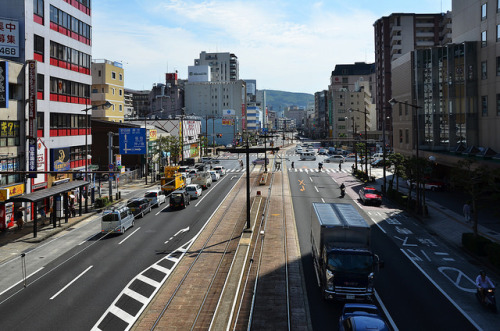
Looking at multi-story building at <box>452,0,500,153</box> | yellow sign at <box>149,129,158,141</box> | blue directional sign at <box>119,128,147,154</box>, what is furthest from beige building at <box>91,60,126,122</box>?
multi-story building at <box>452,0,500,153</box>

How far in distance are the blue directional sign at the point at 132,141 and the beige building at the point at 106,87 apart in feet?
107

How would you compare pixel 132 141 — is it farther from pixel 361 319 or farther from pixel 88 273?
pixel 361 319

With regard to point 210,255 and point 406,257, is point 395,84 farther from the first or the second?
point 210,255

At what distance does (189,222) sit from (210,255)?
459 inches

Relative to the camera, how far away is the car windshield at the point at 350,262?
1909 centimetres

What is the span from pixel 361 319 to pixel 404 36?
12949cm

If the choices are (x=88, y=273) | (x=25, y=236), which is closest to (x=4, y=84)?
(x=25, y=236)

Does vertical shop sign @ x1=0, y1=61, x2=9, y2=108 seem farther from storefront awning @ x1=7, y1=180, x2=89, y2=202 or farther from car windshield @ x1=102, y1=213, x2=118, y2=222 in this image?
car windshield @ x1=102, y1=213, x2=118, y2=222

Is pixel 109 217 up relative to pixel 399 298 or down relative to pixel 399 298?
up

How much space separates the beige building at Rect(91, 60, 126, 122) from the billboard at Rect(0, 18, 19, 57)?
44662mm

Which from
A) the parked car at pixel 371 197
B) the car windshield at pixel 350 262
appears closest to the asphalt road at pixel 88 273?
the car windshield at pixel 350 262

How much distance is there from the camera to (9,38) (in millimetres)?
38062

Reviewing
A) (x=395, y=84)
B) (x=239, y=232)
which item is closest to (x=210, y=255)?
(x=239, y=232)

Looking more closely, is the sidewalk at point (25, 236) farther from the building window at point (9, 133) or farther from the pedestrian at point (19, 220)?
the building window at point (9, 133)
